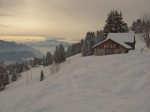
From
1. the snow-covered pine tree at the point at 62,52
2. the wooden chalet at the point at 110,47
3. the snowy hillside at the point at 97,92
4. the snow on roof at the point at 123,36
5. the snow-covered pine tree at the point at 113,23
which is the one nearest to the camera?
the snowy hillside at the point at 97,92

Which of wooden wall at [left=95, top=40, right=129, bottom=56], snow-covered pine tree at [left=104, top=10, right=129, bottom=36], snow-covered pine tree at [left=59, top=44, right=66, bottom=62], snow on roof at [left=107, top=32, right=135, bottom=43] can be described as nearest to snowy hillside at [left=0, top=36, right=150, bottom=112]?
wooden wall at [left=95, top=40, right=129, bottom=56]

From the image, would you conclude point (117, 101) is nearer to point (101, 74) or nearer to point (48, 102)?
point (48, 102)

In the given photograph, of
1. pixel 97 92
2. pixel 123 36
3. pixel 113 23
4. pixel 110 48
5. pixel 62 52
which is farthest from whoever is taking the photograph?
pixel 62 52

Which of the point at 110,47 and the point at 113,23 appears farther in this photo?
the point at 113,23

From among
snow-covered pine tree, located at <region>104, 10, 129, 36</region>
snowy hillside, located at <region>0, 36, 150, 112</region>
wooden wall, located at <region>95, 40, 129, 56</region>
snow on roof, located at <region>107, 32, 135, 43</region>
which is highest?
snow-covered pine tree, located at <region>104, 10, 129, 36</region>

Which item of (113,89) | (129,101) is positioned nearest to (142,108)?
(129,101)

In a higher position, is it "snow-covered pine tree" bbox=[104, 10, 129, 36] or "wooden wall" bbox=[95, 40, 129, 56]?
"snow-covered pine tree" bbox=[104, 10, 129, 36]

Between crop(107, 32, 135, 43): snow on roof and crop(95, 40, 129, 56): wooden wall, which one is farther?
crop(107, 32, 135, 43): snow on roof

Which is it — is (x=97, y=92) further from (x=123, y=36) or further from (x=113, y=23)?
(x=113, y=23)

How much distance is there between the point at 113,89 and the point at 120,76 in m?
4.23

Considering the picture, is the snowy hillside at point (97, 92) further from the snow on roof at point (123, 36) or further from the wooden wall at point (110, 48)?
the snow on roof at point (123, 36)

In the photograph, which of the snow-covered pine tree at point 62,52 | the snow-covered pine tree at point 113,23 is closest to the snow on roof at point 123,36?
the snow-covered pine tree at point 113,23

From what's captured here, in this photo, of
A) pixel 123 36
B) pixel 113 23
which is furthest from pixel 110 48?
pixel 113 23

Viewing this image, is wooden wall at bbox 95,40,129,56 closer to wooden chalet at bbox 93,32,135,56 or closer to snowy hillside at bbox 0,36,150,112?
wooden chalet at bbox 93,32,135,56
